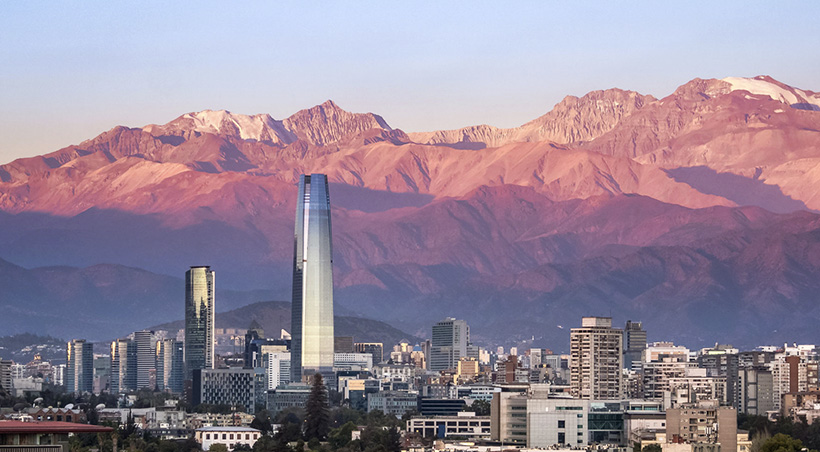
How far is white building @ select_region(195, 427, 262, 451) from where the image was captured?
164 metres

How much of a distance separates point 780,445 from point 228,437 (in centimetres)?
5967

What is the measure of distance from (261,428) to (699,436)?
197ft

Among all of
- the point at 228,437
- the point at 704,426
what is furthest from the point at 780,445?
the point at 228,437

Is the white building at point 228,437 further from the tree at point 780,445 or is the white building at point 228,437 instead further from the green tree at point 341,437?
the tree at point 780,445

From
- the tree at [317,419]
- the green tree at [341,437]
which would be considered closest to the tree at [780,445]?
the green tree at [341,437]

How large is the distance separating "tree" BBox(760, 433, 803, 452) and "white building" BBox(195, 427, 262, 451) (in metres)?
53.0

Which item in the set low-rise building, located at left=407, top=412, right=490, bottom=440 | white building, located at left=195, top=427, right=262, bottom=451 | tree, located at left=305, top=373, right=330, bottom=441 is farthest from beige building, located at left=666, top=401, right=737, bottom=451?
white building, located at left=195, top=427, right=262, bottom=451

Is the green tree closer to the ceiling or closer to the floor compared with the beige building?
closer to the floor

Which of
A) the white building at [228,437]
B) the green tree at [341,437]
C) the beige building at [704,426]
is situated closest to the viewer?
the beige building at [704,426]

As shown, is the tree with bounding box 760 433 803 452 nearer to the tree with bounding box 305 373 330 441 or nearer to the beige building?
the beige building

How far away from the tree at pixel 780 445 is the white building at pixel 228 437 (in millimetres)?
53033

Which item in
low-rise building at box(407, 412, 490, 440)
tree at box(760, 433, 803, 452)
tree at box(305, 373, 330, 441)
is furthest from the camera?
low-rise building at box(407, 412, 490, 440)

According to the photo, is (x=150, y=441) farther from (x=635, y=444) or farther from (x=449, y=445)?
(x=635, y=444)

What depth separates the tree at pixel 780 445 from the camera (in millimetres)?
119000
